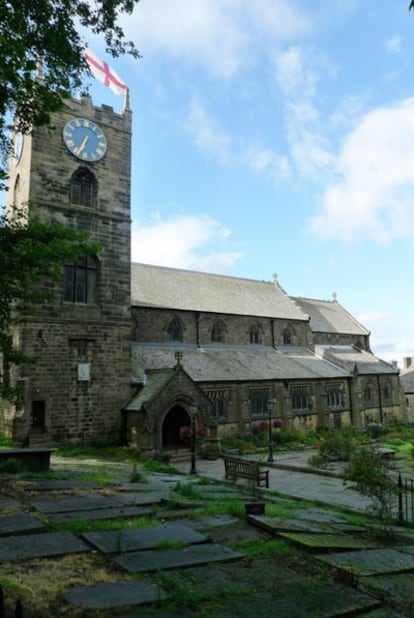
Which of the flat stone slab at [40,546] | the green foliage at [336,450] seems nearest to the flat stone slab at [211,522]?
the flat stone slab at [40,546]

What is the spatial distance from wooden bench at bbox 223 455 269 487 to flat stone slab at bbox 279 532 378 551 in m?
8.99

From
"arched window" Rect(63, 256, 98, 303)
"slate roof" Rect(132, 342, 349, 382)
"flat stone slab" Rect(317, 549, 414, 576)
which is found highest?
"arched window" Rect(63, 256, 98, 303)

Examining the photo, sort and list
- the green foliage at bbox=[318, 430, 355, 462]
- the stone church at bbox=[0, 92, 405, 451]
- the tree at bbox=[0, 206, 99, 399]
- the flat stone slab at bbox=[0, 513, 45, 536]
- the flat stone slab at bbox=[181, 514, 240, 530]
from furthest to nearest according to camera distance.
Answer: the green foliage at bbox=[318, 430, 355, 462] → the stone church at bbox=[0, 92, 405, 451] → the tree at bbox=[0, 206, 99, 399] → the flat stone slab at bbox=[181, 514, 240, 530] → the flat stone slab at bbox=[0, 513, 45, 536]

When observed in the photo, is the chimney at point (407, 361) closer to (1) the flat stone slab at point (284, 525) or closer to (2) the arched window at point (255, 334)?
(2) the arched window at point (255, 334)

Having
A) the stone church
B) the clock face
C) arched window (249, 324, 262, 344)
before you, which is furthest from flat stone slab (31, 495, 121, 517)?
arched window (249, 324, 262, 344)

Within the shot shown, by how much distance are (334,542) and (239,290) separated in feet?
111

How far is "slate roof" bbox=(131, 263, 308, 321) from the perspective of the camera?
109ft

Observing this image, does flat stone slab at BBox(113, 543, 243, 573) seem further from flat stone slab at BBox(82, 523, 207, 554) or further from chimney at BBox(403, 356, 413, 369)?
chimney at BBox(403, 356, 413, 369)

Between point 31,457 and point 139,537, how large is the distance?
357 inches

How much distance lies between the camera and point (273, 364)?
3559cm

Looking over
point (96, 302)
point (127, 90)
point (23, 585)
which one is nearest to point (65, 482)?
point (23, 585)

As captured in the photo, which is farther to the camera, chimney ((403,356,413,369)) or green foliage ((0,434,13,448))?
chimney ((403,356,413,369))

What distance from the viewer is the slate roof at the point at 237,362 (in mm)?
29458

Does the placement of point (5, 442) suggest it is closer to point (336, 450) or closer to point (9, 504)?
point (9, 504)
